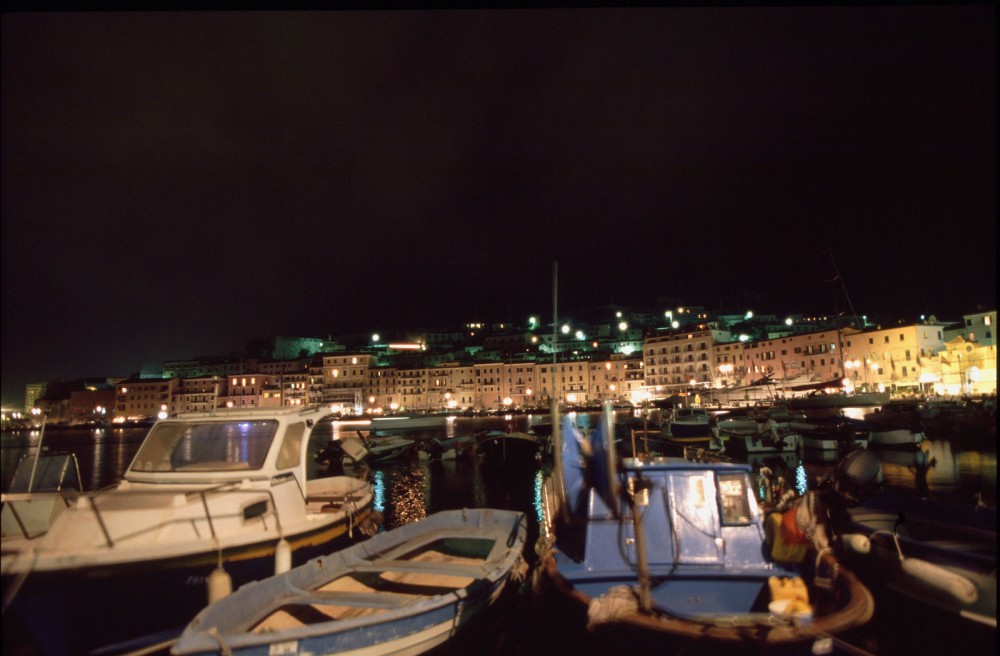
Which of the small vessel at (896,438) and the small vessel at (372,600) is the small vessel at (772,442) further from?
the small vessel at (372,600)

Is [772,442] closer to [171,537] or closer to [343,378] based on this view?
[171,537]

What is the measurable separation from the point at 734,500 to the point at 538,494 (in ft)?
57.6

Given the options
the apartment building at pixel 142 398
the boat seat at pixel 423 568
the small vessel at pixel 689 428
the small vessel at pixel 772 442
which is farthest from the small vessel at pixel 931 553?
the apartment building at pixel 142 398

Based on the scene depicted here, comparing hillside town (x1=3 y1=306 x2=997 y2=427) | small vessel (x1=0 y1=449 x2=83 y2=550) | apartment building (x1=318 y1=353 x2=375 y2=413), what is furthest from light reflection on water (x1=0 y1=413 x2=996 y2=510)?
apartment building (x1=318 y1=353 x2=375 y2=413)

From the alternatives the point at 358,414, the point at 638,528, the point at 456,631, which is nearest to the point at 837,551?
the point at 638,528

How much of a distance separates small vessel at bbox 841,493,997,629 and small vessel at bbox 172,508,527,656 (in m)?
6.78

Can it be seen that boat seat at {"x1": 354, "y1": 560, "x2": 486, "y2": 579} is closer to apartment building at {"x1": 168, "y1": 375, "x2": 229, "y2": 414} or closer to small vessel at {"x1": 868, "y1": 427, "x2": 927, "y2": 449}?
small vessel at {"x1": 868, "y1": 427, "x2": 927, "y2": 449}

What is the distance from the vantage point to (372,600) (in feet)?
25.1

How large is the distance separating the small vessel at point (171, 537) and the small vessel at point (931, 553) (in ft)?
35.1

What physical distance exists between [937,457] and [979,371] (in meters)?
45.5

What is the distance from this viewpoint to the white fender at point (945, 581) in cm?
757

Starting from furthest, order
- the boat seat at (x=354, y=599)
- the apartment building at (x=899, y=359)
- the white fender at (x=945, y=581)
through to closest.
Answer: the apartment building at (x=899, y=359) < the white fender at (x=945, y=581) < the boat seat at (x=354, y=599)

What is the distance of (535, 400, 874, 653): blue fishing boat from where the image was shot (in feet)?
22.4

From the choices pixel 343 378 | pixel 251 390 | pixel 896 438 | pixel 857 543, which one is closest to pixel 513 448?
pixel 896 438
